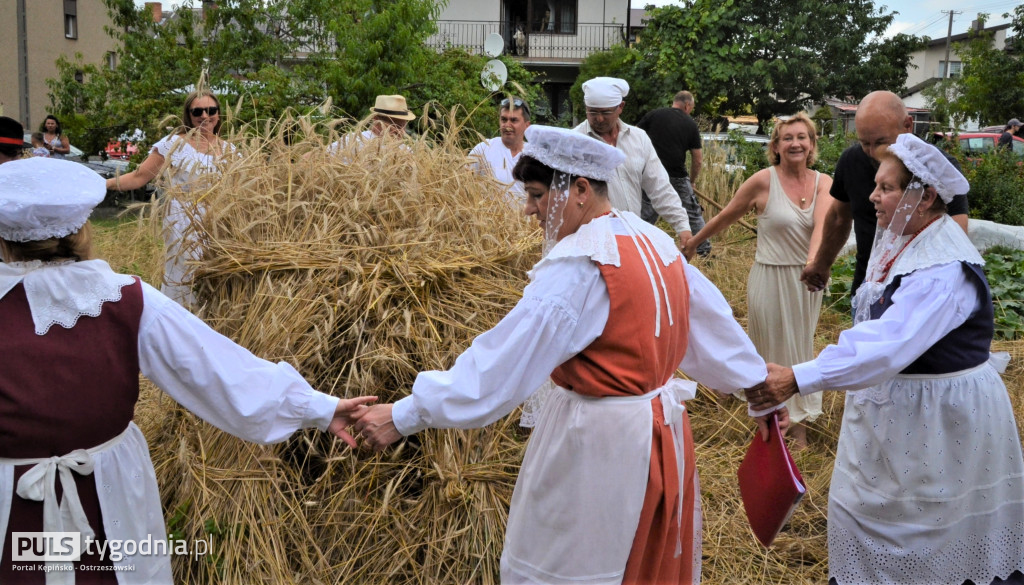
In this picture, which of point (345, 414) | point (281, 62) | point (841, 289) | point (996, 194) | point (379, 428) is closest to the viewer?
point (379, 428)

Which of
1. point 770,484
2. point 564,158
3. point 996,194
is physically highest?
point 564,158

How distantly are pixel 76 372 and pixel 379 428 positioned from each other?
0.81 metres

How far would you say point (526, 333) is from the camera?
237cm

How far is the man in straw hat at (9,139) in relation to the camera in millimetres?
5342

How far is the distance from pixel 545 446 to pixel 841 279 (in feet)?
20.6

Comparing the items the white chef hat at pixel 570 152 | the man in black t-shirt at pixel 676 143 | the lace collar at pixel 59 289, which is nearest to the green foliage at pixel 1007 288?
the man in black t-shirt at pixel 676 143

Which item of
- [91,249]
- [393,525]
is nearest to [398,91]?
[393,525]

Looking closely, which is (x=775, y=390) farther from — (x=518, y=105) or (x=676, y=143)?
(x=676, y=143)

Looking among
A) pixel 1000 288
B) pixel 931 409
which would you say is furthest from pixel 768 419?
pixel 1000 288

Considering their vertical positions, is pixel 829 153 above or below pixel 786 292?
above

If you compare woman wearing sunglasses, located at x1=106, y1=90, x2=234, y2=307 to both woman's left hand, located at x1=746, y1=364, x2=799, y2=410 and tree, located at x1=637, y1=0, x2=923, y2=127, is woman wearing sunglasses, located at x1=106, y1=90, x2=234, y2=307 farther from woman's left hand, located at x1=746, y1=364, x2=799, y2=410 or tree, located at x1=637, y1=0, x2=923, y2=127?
tree, located at x1=637, y1=0, x2=923, y2=127

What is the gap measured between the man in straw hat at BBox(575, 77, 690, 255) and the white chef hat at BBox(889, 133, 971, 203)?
2465 mm

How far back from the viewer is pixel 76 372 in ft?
6.99

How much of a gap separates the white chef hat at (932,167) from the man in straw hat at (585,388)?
34.0 inches
